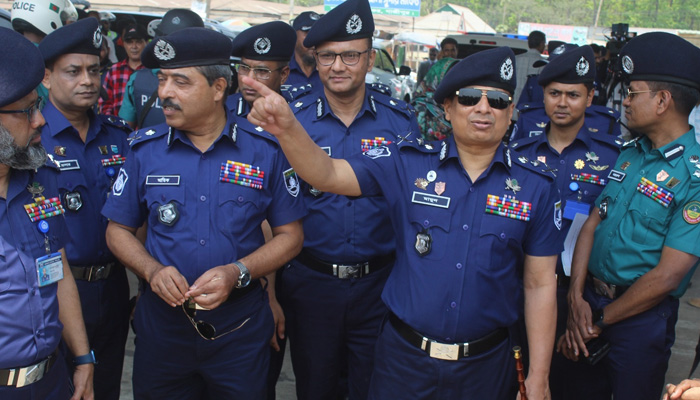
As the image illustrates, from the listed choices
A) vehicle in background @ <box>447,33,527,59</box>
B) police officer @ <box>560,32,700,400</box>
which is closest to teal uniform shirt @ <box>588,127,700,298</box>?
police officer @ <box>560,32,700,400</box>

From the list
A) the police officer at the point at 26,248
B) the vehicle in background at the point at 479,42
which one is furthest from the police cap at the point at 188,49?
the vehicle in background at the point at 479,42

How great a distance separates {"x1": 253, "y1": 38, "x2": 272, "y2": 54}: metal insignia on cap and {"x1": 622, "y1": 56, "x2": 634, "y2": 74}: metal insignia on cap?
196 cm

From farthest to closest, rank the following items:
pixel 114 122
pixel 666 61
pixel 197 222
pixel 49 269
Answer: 1. pixel 114 122
2. pixel 666 61
3. pixel 197 222
4. pixel 49 269

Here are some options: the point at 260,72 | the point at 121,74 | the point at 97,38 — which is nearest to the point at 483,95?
the point at 260,72

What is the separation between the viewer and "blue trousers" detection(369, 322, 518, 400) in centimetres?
236

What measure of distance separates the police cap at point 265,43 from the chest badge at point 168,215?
151 centimetres

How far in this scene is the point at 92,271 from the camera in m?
3.02

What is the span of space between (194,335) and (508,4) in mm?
58992

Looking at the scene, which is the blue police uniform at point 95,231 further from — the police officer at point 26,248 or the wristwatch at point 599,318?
the wristwatch at point 599,318

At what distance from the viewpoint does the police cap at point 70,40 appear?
3.09m

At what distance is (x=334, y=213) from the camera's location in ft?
10.3

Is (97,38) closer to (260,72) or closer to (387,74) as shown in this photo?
(260,72)

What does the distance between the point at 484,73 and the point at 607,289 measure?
4.27ft

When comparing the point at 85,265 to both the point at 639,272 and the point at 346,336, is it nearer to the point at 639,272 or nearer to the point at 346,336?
the point at 346,336
